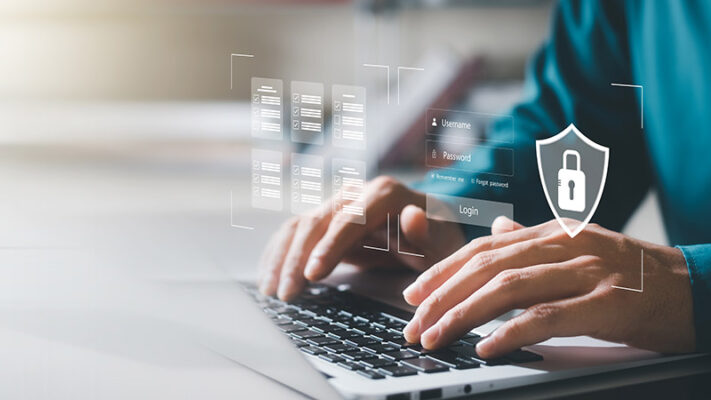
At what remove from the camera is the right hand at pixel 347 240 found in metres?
0.65

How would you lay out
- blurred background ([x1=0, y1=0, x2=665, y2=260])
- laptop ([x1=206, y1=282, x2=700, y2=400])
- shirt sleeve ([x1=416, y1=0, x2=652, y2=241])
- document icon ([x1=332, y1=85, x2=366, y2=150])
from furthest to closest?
1. blurred background ([x1=0, y1=0, x2=665, y2=260])
2. document icon ([x1=332, y1=85, x2=366, y2=150])
3. shirt sleeve ([x1=416, y1=0, x2=652, y2=241])
4. laptop ([x1=206, y1=282, x2=700, y2=400])

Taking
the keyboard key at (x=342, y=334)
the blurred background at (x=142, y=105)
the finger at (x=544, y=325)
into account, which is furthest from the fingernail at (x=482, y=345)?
the blurred background at (x=142, y=105)

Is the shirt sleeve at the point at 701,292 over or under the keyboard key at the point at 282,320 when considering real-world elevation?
over

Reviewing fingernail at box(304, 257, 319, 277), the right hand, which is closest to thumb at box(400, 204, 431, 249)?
the right hand

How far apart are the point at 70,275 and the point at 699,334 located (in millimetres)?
Answer: 538

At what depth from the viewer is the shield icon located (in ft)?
1.70

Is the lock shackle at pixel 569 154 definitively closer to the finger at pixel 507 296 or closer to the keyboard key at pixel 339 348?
the finger at pixel 507 296

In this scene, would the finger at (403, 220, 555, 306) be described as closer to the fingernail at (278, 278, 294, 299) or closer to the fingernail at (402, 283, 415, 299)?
the fingernail at (402, 283, 415, 299)

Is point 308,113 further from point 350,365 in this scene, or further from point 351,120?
point 350,365

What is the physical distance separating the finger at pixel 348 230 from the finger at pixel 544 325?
0.20m

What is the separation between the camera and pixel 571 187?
0.53 meters

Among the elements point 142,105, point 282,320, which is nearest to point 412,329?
point 282,320

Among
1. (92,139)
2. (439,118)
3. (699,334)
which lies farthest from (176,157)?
(699,334)

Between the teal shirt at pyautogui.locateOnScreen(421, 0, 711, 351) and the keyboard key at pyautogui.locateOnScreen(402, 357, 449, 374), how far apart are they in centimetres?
13
